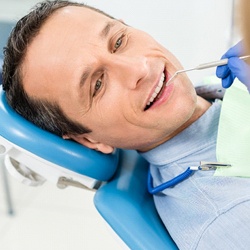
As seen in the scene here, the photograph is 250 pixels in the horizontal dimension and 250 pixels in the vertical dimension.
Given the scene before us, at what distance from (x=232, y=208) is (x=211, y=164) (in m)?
0.13

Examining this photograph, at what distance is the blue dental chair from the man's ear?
2 cm

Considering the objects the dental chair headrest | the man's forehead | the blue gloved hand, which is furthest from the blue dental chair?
the blue gloved hand

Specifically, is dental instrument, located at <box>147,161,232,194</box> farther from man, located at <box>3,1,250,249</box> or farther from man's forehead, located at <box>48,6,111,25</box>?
man's forehead, located at <box>48,6,111,25</box>

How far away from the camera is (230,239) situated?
0.87 m

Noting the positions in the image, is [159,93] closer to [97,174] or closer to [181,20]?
[97,174]

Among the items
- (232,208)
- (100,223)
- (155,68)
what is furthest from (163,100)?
(100,223)

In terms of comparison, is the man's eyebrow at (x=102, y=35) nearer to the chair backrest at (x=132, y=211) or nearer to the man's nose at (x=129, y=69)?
the man's nose at (x=129, y=69)

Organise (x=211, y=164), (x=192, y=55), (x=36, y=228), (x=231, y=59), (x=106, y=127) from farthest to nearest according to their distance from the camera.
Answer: (x=192, y=55) < (x=36, y=228) < (x=106, y=127) < (x=211, y=164) < (x=231, y=59)

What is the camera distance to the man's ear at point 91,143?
46.4 inches

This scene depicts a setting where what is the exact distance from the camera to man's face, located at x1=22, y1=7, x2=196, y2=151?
1.04 meters

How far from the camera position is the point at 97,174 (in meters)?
1.14

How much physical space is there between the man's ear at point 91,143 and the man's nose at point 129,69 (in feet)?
0.74

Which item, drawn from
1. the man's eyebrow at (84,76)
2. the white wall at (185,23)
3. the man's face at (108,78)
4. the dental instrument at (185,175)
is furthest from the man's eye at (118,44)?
the white wall at (185,23)

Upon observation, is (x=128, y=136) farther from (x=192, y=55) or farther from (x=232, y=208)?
(x=192, y=55)
